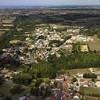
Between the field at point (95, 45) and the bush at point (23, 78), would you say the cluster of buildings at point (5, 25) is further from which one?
the bush at point (23, 78)

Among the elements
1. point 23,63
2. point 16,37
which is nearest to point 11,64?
point 23,63

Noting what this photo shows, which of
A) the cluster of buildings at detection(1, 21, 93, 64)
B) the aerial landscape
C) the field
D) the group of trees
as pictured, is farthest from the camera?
the field

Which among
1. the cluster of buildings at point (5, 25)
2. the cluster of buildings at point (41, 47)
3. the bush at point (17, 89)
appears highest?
the bush at point (17, 89)

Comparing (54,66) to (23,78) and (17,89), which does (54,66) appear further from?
(17,89)

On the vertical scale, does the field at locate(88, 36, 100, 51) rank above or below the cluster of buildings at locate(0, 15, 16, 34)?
above

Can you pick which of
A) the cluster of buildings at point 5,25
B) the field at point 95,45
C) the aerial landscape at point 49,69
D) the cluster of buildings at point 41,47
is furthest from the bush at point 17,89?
the cluster of buildings at point 5,25

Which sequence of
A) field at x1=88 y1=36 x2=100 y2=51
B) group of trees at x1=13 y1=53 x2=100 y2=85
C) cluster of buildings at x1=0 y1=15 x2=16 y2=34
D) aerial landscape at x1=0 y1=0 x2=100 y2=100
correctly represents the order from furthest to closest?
cluster of buildings at x1=0 y1=15 x2=16 y2=34
field at x1=88 y1=36 x2=100 y2=51
group of trees at x1=13 y1=53 x2=100 y2=85
aerial landscape at x1=0 y1=0 x2=100 y2=100

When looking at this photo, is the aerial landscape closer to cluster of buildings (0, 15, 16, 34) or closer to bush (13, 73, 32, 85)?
bush (13, 73, 32, 85)

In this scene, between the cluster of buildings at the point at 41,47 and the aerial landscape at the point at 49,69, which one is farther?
the cluster of buildings at the point at 41,47

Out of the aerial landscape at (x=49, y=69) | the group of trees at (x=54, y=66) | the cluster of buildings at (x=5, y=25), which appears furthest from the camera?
the cluster of buildings at (x=5, y=25)

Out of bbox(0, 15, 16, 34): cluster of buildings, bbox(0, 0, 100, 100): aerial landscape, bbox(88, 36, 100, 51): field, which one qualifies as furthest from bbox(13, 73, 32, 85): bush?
bbox(0, 15, 16, 34): cluster of buildings

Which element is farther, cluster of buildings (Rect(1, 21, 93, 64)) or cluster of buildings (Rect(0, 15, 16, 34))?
cluster of buildings (Rect(0, 15, 16, 34))

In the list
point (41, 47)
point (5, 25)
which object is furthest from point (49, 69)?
point (5, 25)

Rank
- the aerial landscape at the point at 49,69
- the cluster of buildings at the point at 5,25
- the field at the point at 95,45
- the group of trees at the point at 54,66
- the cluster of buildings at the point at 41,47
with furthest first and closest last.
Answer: the cluster of buildings at the point at 5,25 → the field at the point at 95,45 → the cluster of buildings at the point at 41,47 → the group of trees at the point at 54,66 → the aerial landscape at the point at 49,69
